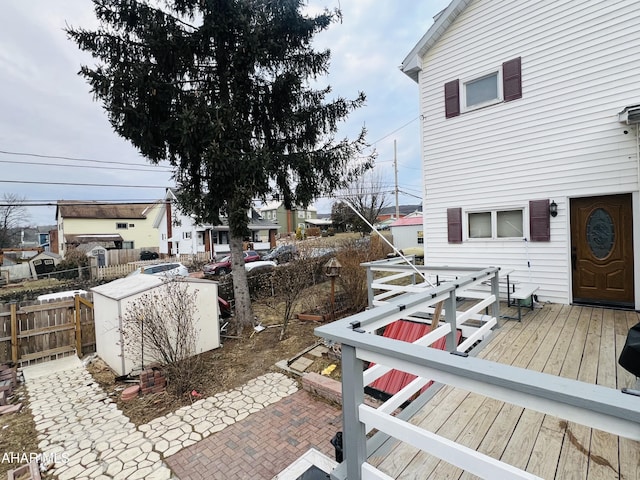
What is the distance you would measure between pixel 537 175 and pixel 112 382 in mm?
9345

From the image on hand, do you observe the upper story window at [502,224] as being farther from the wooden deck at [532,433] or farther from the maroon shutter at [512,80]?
the wooden deck at [532,433]

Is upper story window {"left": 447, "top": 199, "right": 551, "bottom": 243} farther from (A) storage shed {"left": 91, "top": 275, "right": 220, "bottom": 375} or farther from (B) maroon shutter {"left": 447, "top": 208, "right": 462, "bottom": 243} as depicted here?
(A) storage shed {"left": 91, "top": 275, "right": 220, "bottom": 375}

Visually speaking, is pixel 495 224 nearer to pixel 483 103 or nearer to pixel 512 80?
pixel 483 103

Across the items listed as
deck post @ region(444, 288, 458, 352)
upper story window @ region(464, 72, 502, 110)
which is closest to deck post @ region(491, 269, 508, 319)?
deck post @ region(444, 288, 458, 352)

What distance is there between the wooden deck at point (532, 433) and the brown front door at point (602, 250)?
205cm

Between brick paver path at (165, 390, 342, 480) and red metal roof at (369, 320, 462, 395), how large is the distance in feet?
2.66

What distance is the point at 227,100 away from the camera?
7.17 m

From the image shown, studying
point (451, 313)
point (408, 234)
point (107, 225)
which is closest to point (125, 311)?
point (451, 313)

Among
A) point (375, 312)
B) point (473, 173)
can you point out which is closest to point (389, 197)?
point (473, 173)

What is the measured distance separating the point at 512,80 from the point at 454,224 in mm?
3207

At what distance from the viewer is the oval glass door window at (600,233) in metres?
5.28

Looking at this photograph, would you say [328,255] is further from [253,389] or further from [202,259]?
[202,259]

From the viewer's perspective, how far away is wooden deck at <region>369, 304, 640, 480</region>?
192cm

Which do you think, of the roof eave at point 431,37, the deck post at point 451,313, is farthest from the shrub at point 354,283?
the roof eave at point 431,37
